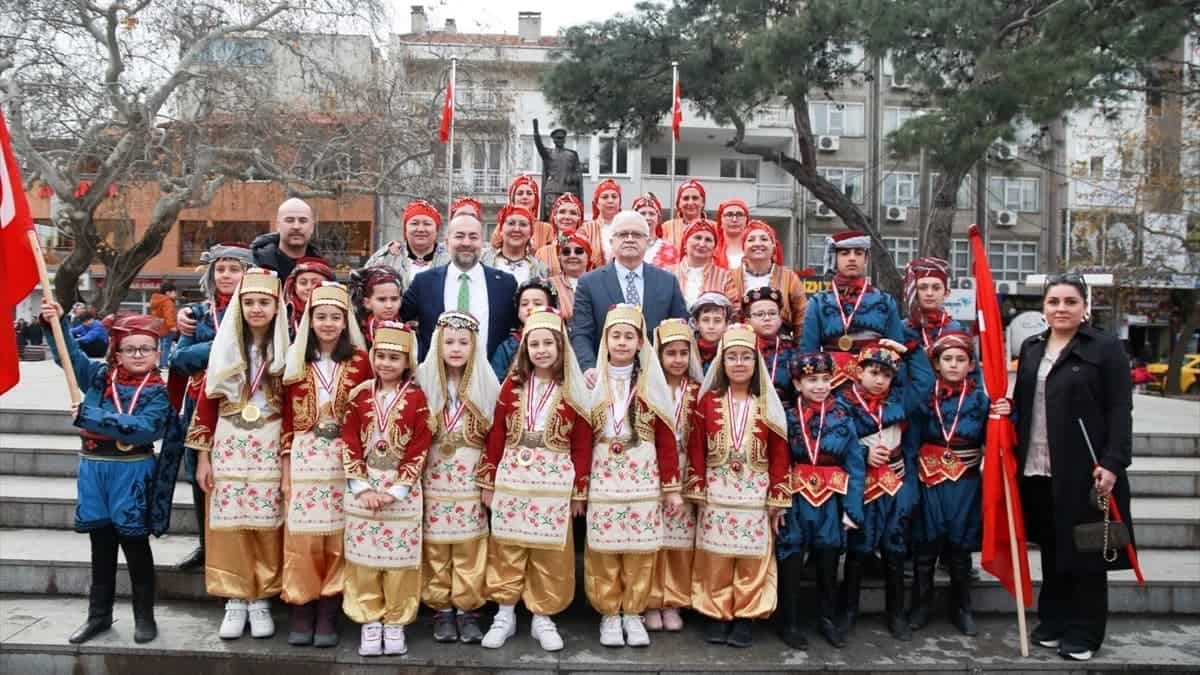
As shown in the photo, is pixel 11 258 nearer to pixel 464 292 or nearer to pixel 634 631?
pixel 464 292

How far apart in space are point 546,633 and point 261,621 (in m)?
1.47

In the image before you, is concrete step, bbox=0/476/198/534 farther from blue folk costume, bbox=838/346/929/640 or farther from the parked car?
the parked car

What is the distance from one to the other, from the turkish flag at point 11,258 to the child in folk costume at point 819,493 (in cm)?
394

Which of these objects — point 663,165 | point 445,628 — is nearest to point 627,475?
point 445,628

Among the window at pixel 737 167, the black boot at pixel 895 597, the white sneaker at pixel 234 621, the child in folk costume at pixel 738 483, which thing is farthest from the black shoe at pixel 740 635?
the window at pixel 737 167

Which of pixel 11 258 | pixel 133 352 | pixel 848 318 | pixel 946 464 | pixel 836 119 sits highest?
pixel 836 119

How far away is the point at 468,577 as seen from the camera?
14.4 feet

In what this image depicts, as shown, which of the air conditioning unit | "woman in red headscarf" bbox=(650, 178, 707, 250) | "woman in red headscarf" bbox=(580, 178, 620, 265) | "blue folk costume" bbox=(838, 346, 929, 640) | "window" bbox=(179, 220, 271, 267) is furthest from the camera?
the air conditioning unit

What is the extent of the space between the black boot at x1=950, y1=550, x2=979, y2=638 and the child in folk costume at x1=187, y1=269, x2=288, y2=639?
369cm

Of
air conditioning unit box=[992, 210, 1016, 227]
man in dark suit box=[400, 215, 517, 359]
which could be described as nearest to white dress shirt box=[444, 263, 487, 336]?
man in dark suit box=[400, 215, 517, 359]

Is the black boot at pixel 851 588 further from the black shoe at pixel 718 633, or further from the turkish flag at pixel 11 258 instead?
the turkish flag at pixel 11 258

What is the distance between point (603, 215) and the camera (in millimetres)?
6676

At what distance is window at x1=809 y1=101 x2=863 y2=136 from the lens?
32.2 m

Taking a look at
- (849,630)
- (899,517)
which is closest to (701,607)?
(849,630)
